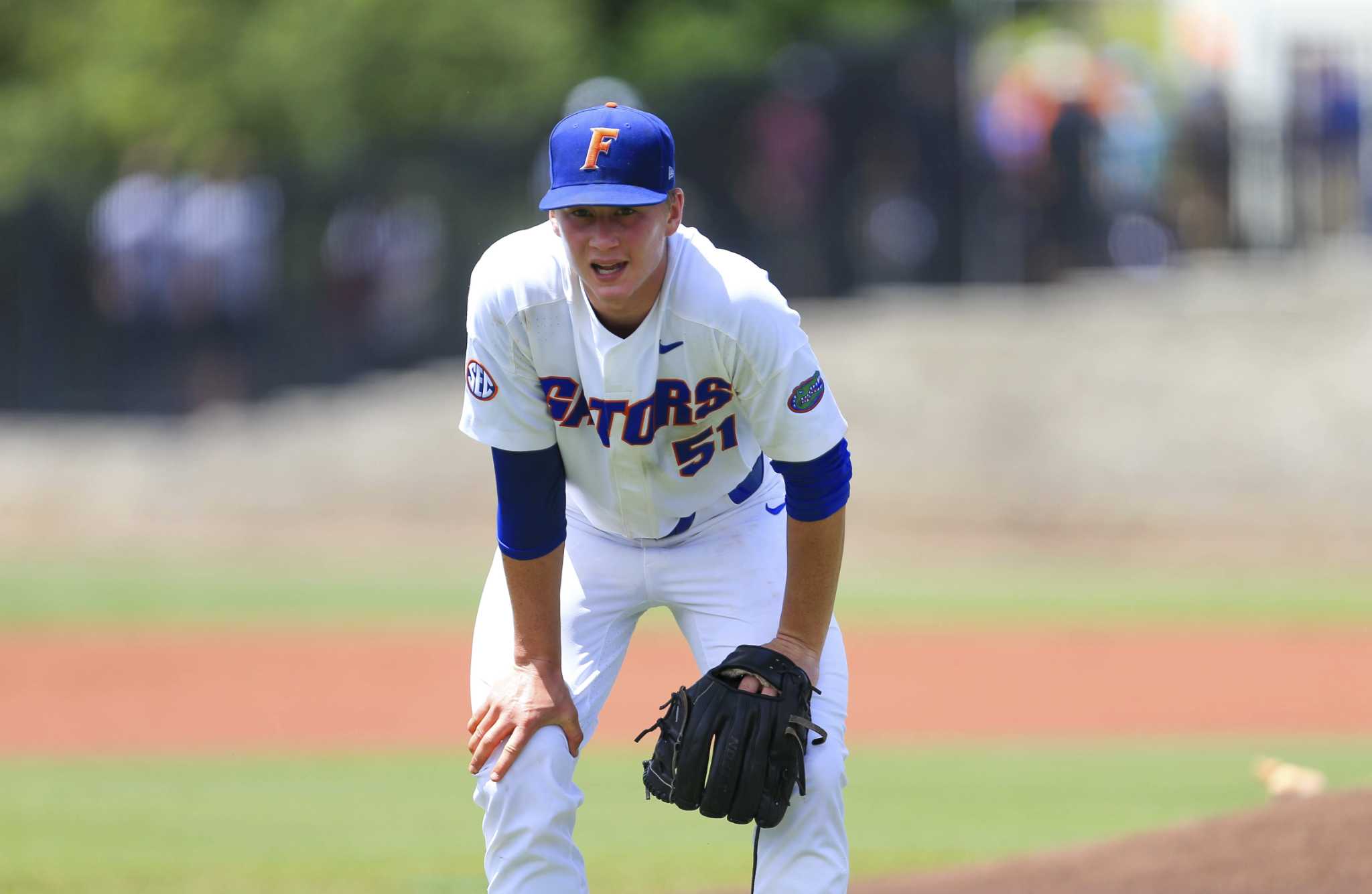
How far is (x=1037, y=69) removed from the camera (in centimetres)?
1838

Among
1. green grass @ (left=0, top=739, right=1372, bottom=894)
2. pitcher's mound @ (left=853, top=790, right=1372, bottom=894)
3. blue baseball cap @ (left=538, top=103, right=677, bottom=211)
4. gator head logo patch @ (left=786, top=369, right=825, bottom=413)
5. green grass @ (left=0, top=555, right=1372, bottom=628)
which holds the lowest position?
green grass @ (left=0, top=555, right=1372, bottom=628)

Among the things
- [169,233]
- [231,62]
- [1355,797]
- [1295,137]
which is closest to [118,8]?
[231,62]

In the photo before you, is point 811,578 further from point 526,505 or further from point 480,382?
point 480,382

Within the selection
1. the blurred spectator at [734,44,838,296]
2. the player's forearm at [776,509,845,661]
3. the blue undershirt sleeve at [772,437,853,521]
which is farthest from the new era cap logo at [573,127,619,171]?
the blurred spectator at [734,44,838,296]

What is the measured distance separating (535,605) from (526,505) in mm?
257

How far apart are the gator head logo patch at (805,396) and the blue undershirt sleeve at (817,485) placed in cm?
12

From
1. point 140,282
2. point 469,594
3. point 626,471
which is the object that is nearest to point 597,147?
point 626,471

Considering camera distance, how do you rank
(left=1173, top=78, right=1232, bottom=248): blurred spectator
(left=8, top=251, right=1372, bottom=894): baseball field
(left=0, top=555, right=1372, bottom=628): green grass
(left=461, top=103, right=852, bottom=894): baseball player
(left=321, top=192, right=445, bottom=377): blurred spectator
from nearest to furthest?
(left=461, top=103, right=852, bottom=894): baseball player, (left=8, top=251, right=1372, bottom=894): baseball field, (left=0, top=555, right=1372, bottom=628): green grass, (left=1173, top=78, right=1232, bottom=248): blurred spectator, (left=321, top=192, right=445, bottom=377): blurred spectator

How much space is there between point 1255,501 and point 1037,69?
494 cm

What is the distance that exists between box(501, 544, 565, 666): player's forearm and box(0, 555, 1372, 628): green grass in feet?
31.7

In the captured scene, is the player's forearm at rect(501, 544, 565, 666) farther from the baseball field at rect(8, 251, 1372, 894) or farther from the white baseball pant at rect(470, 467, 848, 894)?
the baseball field at rect(8, 251, 1372, 894)

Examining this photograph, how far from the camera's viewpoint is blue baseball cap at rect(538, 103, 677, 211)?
3.91 metres

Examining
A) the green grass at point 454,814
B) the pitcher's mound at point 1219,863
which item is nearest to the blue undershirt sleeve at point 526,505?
the pitcher's mound at point 1219,863

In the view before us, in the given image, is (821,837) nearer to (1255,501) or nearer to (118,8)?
(1255,501)
